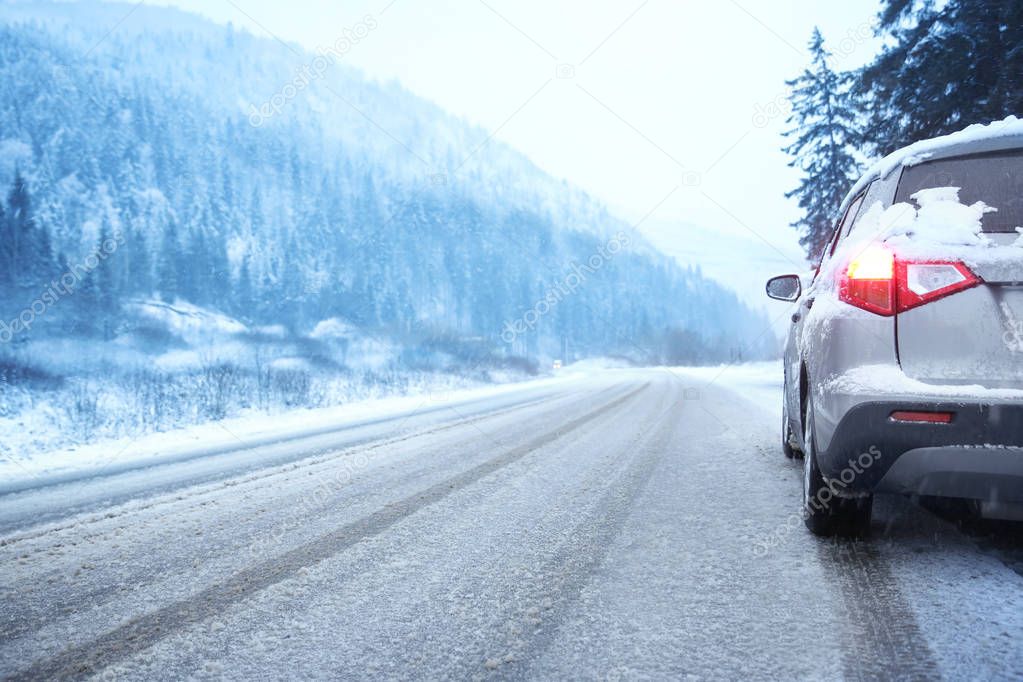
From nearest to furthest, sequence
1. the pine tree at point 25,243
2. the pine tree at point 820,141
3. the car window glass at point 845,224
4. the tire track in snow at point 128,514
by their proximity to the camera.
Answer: the tire track in snow at point 128,514 → the car window glass at point 845,224 → the pine tree at point 820,141 → the pine tree at point 25,243

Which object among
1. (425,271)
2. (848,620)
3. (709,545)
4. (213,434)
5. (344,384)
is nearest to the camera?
(848,620)

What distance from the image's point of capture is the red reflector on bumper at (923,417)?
7.29 feet

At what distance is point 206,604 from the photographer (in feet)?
7.63

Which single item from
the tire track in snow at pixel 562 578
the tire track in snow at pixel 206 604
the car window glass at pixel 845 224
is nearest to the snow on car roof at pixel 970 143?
the car window glass at pixel 845 224

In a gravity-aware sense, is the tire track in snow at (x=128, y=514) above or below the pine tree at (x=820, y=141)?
below

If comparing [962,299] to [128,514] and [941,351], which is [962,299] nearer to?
[941,351]

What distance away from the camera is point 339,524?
3523 mm

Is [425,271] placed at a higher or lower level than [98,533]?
higher

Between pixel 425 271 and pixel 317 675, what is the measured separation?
98615 millimetres

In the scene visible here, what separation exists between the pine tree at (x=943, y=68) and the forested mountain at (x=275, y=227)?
49.0 meters

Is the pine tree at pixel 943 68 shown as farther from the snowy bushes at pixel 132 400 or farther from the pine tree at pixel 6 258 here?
the pine tree at pixel 6 258

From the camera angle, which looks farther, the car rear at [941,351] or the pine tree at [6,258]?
the pine tree at [6,258]

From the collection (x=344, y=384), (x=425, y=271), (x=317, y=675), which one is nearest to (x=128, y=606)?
(x=317, y=675)

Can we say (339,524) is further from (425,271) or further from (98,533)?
(425,271)
